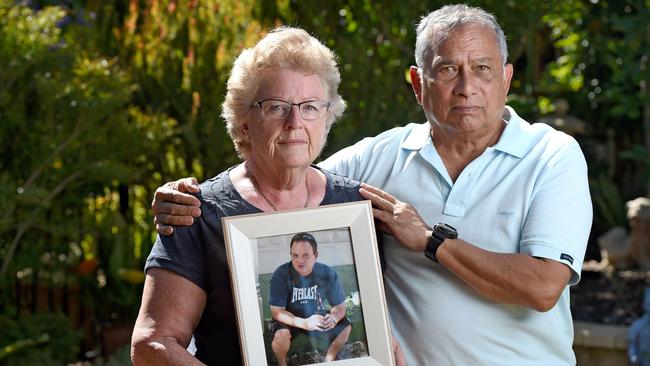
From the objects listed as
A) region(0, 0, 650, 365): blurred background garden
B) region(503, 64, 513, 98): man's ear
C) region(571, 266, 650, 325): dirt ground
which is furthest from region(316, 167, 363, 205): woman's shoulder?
region(571, 266, 650, 325): dirt ground

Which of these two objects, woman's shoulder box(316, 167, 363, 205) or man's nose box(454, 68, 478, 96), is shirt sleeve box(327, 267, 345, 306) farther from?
man's nose box(454, 68, 478, 96)

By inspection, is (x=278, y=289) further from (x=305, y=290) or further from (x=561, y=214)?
(x=561, y=214)

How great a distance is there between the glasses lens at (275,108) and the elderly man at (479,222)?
0.96 ft

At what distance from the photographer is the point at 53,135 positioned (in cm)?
601

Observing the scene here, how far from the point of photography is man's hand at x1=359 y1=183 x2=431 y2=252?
2959mm

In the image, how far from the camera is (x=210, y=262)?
9.27 feet

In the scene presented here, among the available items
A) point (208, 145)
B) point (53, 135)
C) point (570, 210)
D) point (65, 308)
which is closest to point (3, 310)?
point (65, 308)

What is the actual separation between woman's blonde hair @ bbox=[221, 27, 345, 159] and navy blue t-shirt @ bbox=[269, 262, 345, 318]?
439 millimetres

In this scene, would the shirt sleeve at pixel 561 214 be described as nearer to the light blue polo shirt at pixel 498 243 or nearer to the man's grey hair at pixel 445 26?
the light blue polo shirt at pixel 498 243

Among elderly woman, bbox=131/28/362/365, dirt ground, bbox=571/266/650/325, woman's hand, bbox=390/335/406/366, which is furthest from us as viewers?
dirt ground, bbox=571/266/650/325

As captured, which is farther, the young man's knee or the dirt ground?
the dirt ground

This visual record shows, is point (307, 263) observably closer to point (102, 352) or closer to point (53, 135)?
point (53, 135)

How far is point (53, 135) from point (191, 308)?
136 inches

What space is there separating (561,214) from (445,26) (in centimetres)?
61
